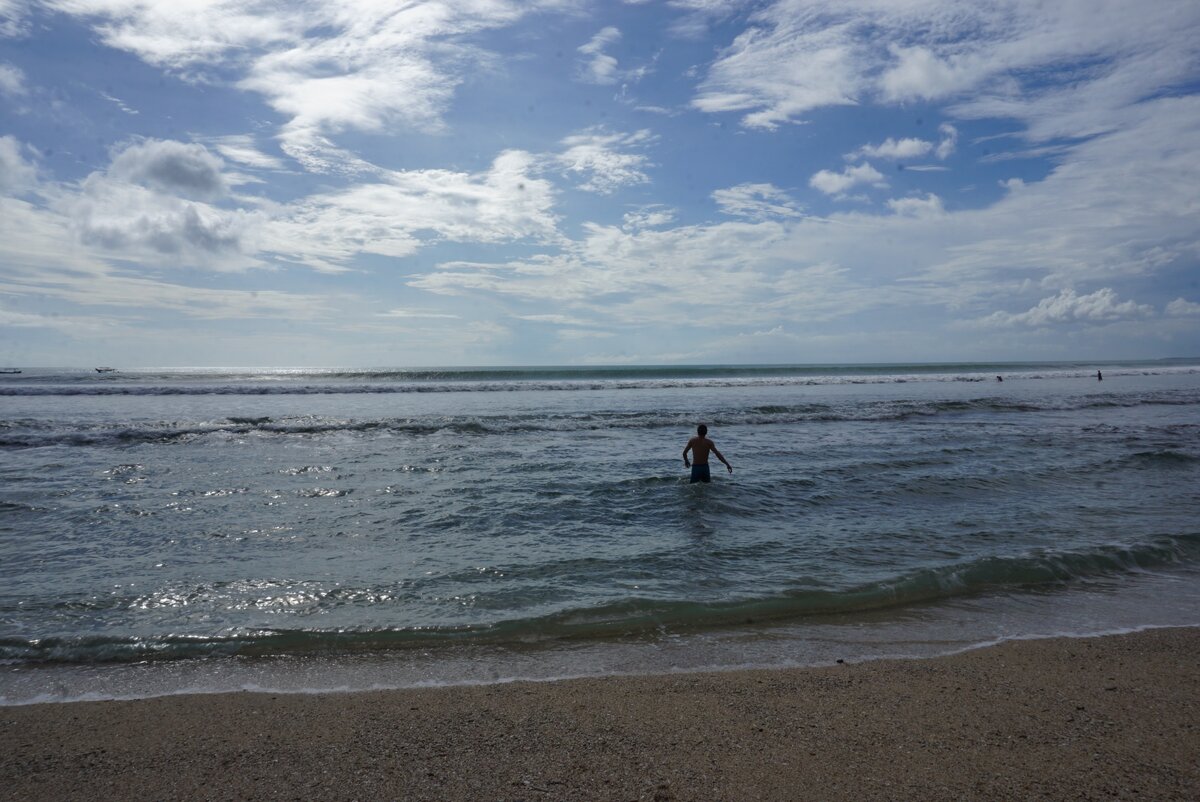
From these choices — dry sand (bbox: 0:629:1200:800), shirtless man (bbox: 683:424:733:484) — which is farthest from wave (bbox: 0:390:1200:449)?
dry sand (bbox: 0:629:1200:800)

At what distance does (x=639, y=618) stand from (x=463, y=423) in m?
21.6

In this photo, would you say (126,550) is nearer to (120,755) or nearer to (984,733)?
(120,755)

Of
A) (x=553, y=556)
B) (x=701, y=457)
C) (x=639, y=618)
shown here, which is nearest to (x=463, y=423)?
(x=701, y=457)

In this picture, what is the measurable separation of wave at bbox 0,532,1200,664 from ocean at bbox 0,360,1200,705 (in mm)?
32

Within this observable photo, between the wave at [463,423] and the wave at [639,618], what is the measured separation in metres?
18.2

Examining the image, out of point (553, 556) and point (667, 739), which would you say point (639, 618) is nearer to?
point (553, 556)

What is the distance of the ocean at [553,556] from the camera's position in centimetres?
686

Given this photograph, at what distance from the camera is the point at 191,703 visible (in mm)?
5711

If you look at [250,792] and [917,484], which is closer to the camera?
[250,792]

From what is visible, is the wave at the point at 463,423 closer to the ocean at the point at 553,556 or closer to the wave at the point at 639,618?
the ocean at the point at 553,556

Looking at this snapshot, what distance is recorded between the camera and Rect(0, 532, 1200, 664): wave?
688 cm

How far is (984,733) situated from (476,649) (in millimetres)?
4572

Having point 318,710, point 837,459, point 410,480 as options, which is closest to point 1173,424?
point 837,459

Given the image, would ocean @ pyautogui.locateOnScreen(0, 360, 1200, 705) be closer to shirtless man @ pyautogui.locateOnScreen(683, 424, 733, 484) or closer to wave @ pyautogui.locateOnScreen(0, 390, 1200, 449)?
shirtless man @ pyautogui.locateOnScreen(683, 424, 733, 484)
